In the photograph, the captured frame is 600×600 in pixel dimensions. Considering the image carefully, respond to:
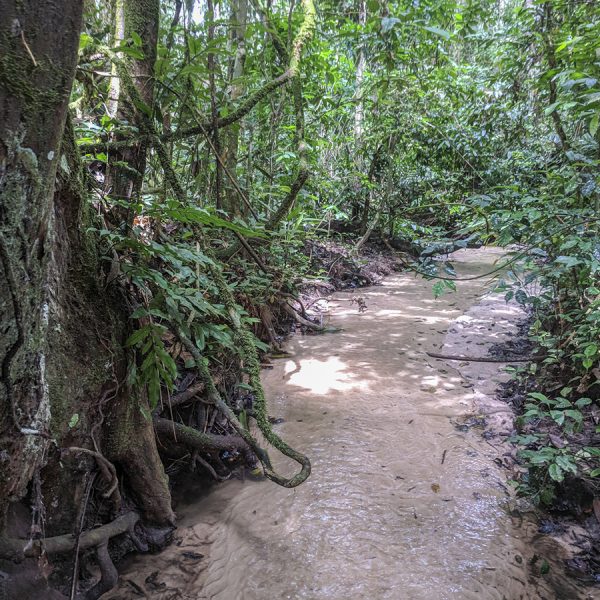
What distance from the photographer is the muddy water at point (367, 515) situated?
2.10 metres

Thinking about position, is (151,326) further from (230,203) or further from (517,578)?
(230,203)

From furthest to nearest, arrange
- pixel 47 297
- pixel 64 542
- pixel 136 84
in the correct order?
pixel 136 84
pixel 64 542
pixel 47 297

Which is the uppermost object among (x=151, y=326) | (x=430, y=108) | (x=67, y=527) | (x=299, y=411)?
(x=430, y=108)

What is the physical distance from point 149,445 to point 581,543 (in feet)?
7.83

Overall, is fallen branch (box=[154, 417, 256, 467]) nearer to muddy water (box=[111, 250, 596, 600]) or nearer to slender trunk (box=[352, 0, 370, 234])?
muddy water (box=[111, 250, 596, 600])

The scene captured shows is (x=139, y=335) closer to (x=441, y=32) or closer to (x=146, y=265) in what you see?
(x=146, y=265)

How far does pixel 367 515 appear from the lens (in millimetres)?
2535

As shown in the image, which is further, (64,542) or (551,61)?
(551,61)

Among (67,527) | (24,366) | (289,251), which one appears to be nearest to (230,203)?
(289,251)

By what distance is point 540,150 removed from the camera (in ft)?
23.3

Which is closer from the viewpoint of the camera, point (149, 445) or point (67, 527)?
point (67, 527)

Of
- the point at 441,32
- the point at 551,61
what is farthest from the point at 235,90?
the point at 551,61

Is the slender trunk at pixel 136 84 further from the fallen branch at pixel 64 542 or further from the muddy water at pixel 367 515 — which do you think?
the muddy water at pixel 367 515

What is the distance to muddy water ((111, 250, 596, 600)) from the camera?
2.10 m
